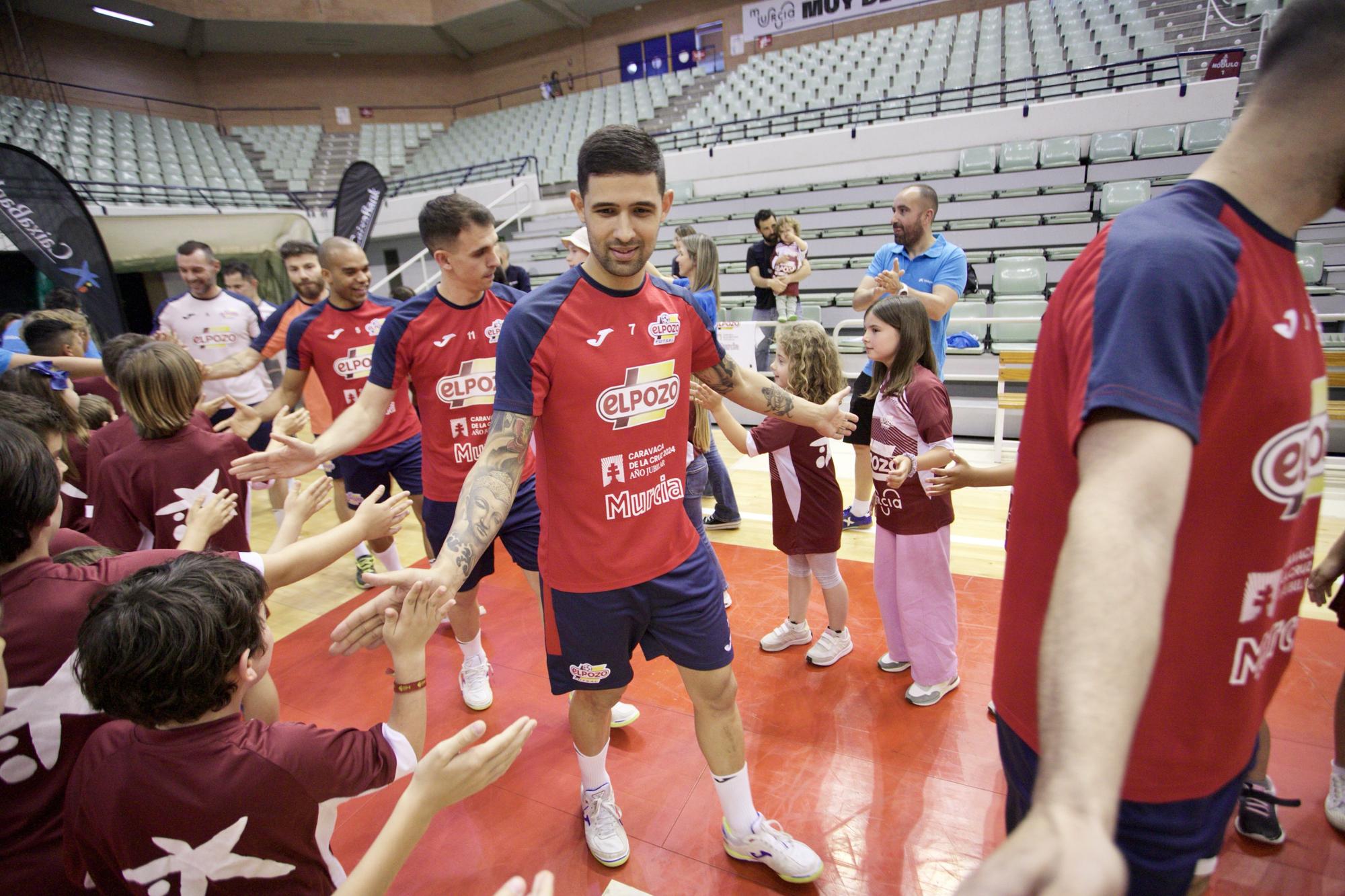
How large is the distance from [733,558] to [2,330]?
5.19 metres

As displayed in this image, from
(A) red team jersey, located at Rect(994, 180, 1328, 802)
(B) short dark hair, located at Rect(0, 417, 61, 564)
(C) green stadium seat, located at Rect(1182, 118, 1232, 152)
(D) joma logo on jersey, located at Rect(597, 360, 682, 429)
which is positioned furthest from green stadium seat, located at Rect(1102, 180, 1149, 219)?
(B) short dark hair, located at Rect(0, 417, 61, 564)

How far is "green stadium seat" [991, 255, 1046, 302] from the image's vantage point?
786cm

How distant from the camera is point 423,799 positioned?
1.17 metres

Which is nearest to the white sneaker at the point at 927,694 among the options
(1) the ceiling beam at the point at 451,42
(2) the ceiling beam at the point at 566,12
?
(2) the ceiling beam at the point at 566,12

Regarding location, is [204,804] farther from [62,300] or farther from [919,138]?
[919,138]

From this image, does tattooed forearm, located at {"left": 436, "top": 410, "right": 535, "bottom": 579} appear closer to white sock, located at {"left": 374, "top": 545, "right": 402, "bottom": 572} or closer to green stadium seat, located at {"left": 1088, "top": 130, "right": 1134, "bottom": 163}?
white sock, located at {"left": 374, "top": 545, "right": 402, "bottom": 572}

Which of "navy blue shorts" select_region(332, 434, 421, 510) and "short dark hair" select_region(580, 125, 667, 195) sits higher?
"short dark hair" select_region(580, 125, 667, 195)

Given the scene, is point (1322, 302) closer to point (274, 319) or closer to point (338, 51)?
point (274, 319)

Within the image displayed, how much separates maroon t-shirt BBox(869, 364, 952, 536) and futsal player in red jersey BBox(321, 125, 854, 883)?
3.03 feet

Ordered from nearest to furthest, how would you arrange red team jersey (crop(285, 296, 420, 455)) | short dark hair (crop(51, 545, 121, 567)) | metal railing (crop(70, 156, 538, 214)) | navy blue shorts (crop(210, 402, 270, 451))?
short dark hair (crop(51, 545, 121, 567))
red team jersey (crop(285, 296, 420, 455))
navy blue shorts (crop(210, 402, 270, 451))
metal railing (crop(70, 156, 538, 214))

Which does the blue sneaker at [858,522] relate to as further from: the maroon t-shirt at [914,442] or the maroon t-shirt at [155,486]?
the maroon t-shirt at [155,486]

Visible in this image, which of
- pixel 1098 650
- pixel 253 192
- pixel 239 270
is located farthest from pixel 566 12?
pixel 1098 650

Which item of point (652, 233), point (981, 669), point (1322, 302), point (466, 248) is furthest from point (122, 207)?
point (1322, 302)

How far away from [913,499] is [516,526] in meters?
1.60
